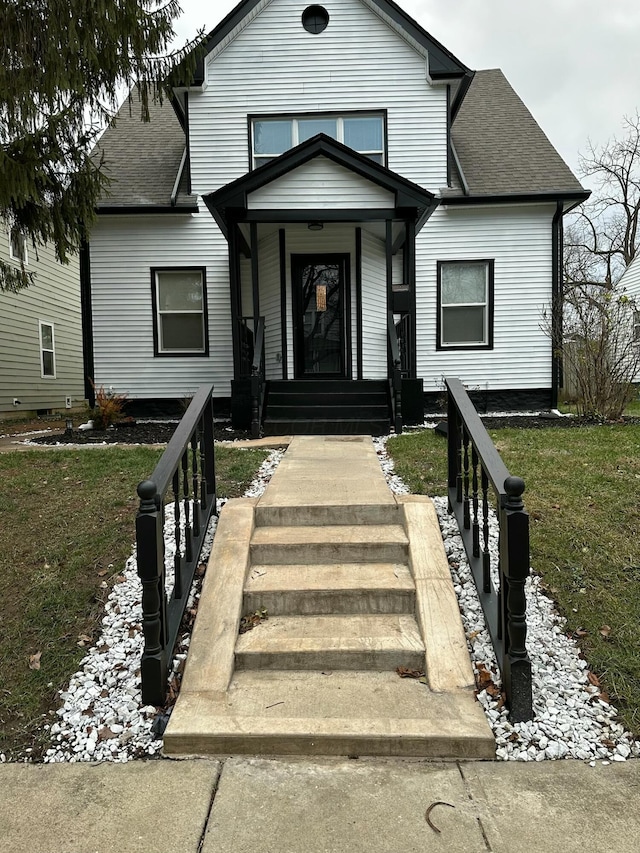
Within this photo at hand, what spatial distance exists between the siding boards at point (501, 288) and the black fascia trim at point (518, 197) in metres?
0.20

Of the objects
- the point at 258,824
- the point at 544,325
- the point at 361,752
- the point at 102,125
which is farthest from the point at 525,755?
the point at 544,325

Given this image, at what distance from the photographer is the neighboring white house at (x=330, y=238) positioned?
945 centimetres

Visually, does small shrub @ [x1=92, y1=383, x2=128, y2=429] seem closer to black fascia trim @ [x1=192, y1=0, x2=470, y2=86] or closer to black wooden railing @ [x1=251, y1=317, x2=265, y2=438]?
black wooden railing @ [x1=251, y1=317, x2=265, y2=438]

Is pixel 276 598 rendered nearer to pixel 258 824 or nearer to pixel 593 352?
pixel 258 824

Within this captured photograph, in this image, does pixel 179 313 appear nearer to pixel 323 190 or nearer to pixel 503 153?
pixel 323 190

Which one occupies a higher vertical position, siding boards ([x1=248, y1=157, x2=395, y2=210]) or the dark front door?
siding boards ([x1=248, y1=157, x2=395, y2=210])

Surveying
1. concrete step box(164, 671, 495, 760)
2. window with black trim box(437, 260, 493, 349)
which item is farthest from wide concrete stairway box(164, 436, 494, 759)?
window with black trim box(437, 260, 493, 349)

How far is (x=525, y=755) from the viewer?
2117mm

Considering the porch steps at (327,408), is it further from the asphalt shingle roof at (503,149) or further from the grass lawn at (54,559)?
the asphalt shingle roof at (503,149)

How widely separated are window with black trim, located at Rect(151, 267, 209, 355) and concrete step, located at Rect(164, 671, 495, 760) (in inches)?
333

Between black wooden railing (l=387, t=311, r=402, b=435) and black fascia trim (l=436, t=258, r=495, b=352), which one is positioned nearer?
black wooden railing (l=387, t=311, r=402, b=435)

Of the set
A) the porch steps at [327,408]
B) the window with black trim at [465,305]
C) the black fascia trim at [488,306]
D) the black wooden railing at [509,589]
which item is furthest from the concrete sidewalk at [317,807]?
the window with black trim at [465,305]

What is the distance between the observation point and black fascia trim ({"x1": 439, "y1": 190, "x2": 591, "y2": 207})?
954cm

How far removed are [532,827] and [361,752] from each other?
635 millimetres
